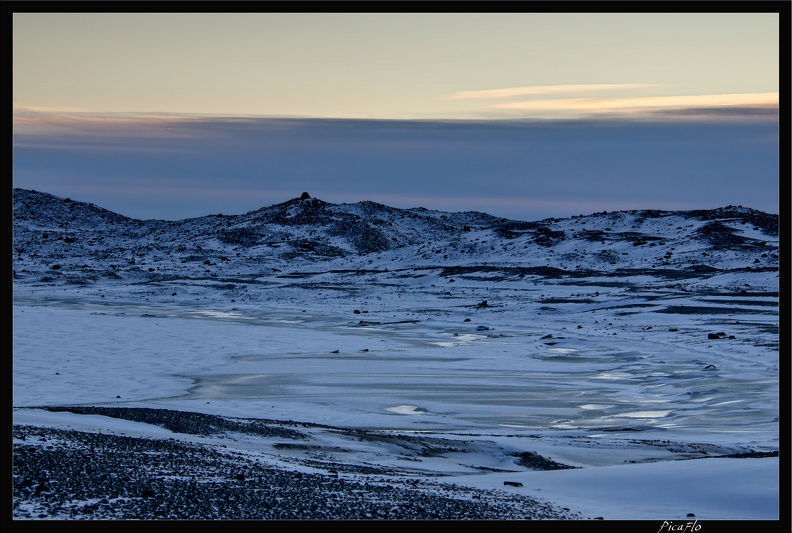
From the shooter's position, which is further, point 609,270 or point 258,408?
point 609,270

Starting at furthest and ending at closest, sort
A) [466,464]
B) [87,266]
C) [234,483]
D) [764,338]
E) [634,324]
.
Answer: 1. [87,266]
2. [634,324]
3. [764,338]
4. [466,464]
5. [234,483]

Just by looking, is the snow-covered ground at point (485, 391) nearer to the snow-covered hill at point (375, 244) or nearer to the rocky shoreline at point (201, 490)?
the rocky shoreline at point (201, 490)

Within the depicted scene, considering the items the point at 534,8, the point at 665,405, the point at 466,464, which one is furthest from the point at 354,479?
the point at 665,405

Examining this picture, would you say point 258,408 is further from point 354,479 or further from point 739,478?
point 739,478

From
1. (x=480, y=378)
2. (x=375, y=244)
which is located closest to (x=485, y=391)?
(x=480, y=378)

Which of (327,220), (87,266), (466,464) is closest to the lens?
(466,464)

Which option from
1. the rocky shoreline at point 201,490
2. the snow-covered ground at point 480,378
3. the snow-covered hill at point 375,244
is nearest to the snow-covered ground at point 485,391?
the snow-covered ground at point 480,378
